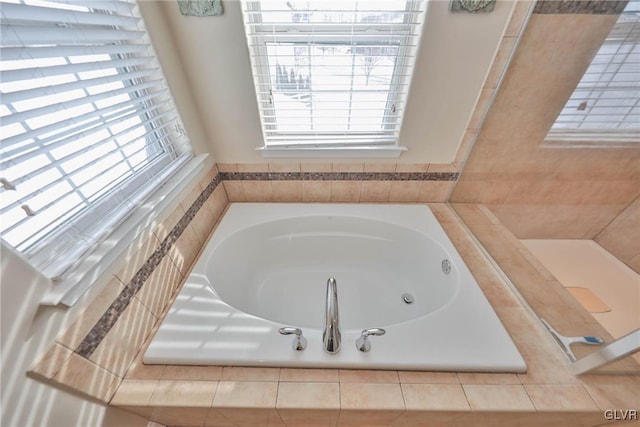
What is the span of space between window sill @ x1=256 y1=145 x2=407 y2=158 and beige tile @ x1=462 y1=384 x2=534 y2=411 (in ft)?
3.82

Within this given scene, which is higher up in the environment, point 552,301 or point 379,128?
point 379,128

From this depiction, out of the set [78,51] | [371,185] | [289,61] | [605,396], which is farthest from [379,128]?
[605,396]

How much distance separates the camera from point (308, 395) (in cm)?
78

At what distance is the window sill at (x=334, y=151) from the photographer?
139 centimetres

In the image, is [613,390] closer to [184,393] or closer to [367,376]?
[367,376]

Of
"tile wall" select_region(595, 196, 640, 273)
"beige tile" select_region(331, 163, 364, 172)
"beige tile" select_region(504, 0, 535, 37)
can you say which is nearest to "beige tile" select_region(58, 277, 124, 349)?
"beige tile" select_region(331, 163, 364, 172)

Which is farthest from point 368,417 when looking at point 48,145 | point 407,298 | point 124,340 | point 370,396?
point 48,145

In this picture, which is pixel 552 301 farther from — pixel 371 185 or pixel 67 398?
pixel 67 398

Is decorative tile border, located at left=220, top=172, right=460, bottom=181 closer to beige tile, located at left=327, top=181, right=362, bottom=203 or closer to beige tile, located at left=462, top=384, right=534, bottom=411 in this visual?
beige tile, located at left=327, top=181, right=362, bottom=203

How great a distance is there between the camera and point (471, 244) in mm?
1351

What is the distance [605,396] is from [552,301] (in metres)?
0.35

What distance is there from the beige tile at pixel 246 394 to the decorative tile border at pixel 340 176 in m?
1.11

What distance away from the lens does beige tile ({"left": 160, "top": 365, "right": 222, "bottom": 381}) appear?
0.83 meters

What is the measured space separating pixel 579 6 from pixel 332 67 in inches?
45.0
